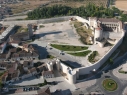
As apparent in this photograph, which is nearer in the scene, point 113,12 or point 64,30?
point 64,30

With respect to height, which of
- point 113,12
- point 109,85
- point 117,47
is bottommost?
point 109,85

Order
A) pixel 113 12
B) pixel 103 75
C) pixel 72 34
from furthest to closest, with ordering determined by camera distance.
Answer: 1. pixel 113 12
2. pixel 72 34
3. pixel 103 75

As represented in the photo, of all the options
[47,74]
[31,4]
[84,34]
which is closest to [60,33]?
[84,34]

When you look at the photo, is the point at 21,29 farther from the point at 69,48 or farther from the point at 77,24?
the point at 69,48

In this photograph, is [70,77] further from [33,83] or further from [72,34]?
[72,34]

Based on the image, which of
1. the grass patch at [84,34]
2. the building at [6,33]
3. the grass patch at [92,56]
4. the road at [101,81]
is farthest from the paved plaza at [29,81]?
the building at [6,33]

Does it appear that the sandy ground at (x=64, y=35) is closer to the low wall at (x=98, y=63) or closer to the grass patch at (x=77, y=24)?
the low wall at (x=98, y=63)

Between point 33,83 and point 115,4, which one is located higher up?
point 115,4

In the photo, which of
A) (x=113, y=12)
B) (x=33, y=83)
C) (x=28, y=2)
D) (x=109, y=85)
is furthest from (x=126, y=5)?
(x=33, y=83)
